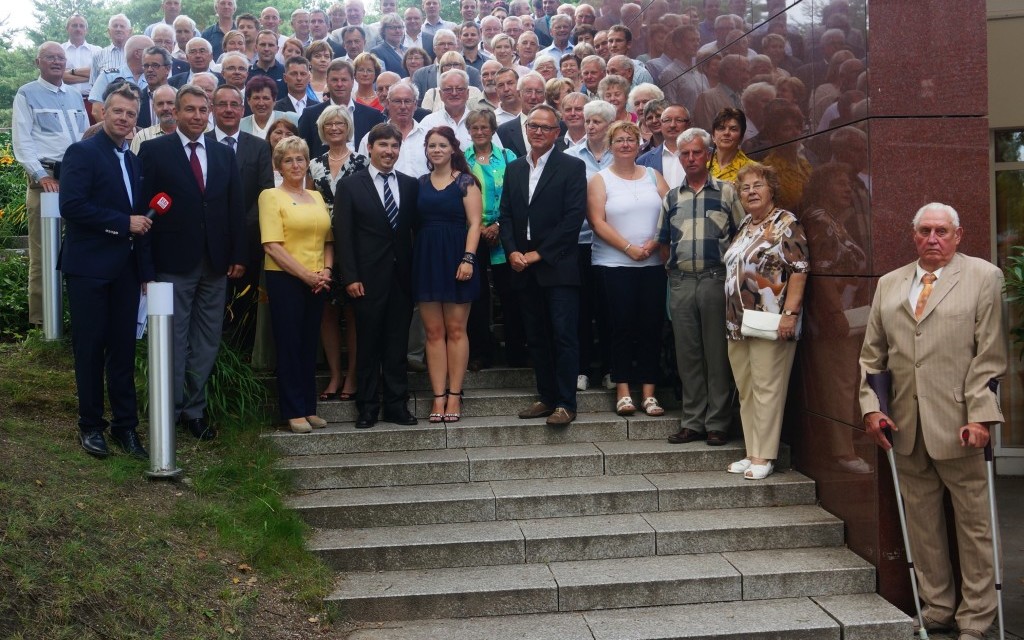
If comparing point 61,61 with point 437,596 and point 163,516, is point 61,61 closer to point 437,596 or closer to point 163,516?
point 163,516

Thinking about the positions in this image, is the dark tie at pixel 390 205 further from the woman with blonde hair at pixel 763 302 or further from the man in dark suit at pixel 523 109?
the woman with blonde hair at pixel 763 302

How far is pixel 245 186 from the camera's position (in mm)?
7477

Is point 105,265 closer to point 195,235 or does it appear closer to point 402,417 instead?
point 195,235

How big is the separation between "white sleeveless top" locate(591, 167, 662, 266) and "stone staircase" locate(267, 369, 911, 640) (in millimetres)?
1156

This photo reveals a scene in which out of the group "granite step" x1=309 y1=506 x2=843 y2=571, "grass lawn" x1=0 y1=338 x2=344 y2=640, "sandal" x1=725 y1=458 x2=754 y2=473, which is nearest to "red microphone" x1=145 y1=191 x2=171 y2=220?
"grass lawn" x1=0 y1=338 x2=344 y2=640

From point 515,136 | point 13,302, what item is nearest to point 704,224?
point 515,136

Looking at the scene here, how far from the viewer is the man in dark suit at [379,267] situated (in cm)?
731

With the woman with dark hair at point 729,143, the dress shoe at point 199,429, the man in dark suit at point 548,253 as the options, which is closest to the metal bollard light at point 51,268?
the dress shoe at point 199,429

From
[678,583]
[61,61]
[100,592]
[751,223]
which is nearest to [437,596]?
[678,583]

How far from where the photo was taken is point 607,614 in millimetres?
5676

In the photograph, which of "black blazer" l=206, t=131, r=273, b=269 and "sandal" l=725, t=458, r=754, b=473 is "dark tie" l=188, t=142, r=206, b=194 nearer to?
"black blazer" l=206, t=131, r=273, b=269

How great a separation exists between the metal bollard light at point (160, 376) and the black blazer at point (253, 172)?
127cm

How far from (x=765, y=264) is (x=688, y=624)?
2.33 m

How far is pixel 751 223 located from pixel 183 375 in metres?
3.88
